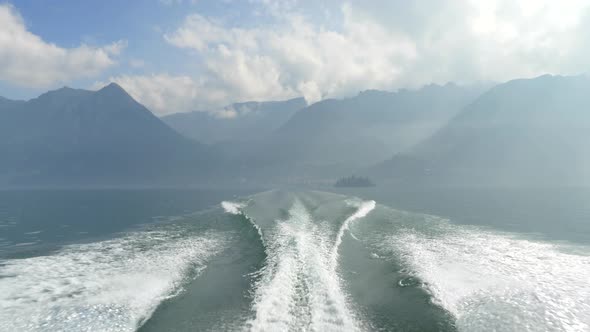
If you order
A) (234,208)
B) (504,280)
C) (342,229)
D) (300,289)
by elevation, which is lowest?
(300,289)

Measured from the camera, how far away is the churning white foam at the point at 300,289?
49.2 feet

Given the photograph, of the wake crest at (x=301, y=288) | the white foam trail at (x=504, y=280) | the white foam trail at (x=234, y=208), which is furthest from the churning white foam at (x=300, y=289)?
the white foam trail at (x=234, y=208)

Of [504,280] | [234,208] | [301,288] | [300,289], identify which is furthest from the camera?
[234,208]

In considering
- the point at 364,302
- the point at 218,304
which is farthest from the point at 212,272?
the point at 364,302

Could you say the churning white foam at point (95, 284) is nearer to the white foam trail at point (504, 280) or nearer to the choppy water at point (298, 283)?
the choppy water at point (298, 283)

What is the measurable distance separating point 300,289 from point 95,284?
461 inches

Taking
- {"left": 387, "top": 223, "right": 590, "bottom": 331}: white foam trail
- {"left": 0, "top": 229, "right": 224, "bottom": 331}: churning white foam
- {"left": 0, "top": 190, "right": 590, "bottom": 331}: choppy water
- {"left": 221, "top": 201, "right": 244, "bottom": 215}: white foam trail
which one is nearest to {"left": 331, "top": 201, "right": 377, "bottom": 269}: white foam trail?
{"left": 0, "top": 190, "right": 590, "bottom": 331}: choppy water

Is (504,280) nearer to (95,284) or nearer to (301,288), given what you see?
(301,288)

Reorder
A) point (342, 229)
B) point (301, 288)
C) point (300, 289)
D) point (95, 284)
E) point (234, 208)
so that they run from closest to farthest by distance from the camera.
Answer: point (300, 289)
point (301, 288)
point (95, 284)
point (342, 229)
point (234, 208)

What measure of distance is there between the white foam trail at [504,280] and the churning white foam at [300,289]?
5.33 m

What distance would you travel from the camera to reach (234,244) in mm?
29922

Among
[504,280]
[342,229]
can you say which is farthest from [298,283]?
[342,229]

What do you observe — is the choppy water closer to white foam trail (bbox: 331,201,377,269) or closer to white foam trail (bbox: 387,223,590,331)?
white foam trail (bbox: 387,223,590,331)

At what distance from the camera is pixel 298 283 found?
64.6 ft
